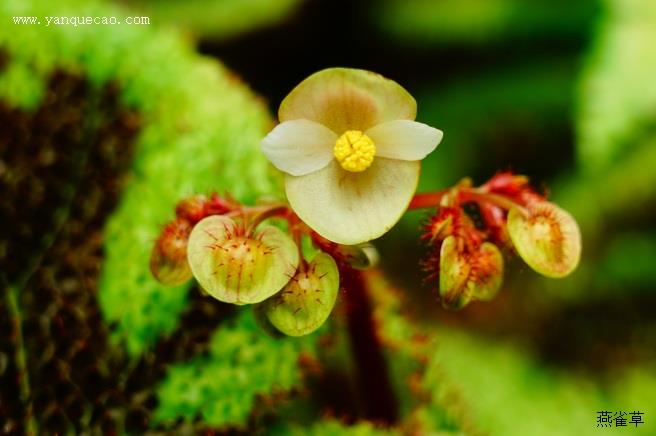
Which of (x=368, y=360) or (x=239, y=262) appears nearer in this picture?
(x=239, y=262)

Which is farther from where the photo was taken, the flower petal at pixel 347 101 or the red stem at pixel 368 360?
the red stem at pixel 368 360

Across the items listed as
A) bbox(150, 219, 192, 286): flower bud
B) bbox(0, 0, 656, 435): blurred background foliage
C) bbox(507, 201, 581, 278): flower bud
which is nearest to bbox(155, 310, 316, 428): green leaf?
bbox(0, 0, 656, 435): blurred background foliage

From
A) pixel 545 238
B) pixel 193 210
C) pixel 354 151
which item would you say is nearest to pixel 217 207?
pixel 193 210

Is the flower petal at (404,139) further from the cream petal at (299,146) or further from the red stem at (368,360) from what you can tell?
the red stem at (368,360)

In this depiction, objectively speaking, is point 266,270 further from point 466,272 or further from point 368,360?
point 368,360

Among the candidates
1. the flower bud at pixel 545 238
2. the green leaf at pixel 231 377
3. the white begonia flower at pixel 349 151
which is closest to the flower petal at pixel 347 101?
the white begonia flower at pixel 349 151

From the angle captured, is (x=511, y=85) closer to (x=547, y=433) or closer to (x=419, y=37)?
(x=419, y=37)
